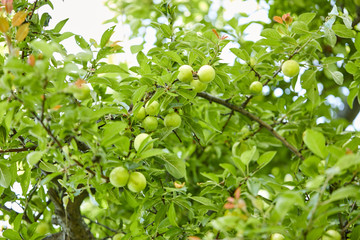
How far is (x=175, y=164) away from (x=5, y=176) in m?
0.60

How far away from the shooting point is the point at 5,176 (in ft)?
4.17

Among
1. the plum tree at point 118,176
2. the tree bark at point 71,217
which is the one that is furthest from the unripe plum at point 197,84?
the tree bark at point 71,217

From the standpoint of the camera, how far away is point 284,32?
1.49m

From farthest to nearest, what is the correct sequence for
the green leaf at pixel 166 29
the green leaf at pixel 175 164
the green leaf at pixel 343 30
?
the green leaf at pixel 166 29, the green leaf at pixel 343 30, the green leaf at pixel 175 164

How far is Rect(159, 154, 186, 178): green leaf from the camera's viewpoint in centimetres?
130

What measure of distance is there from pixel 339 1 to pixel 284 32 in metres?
1.42

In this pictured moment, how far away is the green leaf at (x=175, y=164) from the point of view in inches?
51.3

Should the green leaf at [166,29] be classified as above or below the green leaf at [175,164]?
above

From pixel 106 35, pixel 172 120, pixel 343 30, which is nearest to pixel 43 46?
pixel 106 35

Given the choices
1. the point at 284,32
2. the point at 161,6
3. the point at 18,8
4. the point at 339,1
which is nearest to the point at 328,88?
the point at 339,1

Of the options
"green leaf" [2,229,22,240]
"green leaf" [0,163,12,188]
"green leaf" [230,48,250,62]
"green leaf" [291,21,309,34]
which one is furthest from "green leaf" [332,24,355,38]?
"green leaf" [2,229,22,240]

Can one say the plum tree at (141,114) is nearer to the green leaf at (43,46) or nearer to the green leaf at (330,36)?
the green leaf at (43,46)

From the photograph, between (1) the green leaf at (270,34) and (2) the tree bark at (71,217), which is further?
(2) the tree bark at (71,217)

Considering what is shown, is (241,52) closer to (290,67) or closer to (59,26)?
(290,67)
